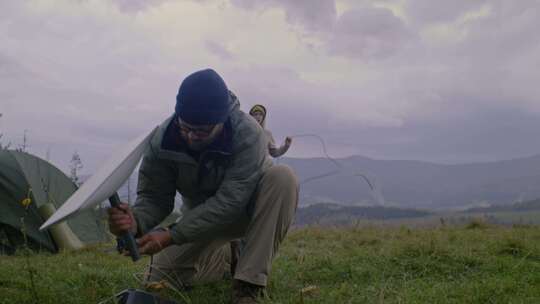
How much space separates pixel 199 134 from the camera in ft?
9.19

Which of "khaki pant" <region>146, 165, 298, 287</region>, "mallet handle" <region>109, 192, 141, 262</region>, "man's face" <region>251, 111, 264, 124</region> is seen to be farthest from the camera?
"man's face" <region>251, 111, 264, 124</region>

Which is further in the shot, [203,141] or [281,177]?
[281,177]

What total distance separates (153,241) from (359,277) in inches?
74.0

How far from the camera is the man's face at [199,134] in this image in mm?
2781

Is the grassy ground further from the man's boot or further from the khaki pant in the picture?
the khaki pant

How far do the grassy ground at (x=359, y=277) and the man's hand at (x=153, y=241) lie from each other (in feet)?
1.03

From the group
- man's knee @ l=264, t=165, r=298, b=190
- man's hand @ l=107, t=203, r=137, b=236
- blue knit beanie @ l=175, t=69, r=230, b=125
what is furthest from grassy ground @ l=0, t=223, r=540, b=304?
blue knit beanie @ l=175, t=69, r=230, b=125

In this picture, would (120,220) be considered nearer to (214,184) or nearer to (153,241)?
(153,241)

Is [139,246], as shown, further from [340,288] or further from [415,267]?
[415,267]

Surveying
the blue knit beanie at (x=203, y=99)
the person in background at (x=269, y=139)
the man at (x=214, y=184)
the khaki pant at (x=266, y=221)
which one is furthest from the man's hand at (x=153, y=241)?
the person in background at (x=269, y=139)

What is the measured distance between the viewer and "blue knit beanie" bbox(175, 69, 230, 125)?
271 cm

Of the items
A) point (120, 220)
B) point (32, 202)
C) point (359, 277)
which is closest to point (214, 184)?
point (120, 220)

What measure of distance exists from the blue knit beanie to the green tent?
4542mm

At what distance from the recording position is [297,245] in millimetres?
6359
